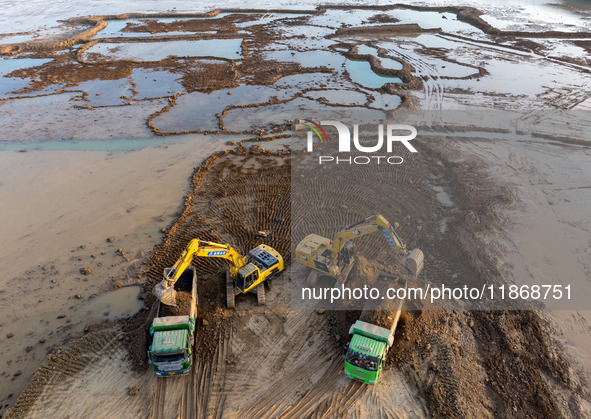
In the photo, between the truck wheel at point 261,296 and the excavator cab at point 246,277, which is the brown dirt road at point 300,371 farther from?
the excavator cab at point 246,277

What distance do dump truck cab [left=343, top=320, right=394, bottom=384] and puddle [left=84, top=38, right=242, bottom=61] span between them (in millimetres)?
32151

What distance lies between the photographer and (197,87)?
29125mm

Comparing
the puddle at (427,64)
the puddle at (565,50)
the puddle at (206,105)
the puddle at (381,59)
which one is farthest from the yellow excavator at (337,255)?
the puddle at (565,50)

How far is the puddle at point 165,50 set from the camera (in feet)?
118

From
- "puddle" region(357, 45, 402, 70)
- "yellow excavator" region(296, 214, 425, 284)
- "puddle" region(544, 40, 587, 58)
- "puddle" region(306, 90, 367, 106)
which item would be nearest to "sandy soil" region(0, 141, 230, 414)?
"yellow excavator" region(296, 214, 425, 284)

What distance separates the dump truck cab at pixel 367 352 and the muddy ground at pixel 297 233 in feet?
2.05

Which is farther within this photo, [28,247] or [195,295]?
[28,247]

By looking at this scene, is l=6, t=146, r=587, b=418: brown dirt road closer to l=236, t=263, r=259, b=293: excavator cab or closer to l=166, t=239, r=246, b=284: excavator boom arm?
l=236, t=263, r=259, b=293: excavator cab

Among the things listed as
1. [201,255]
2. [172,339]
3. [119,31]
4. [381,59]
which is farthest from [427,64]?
[119,31]

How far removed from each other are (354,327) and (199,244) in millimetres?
5133

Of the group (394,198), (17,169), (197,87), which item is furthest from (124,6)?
(394,198)

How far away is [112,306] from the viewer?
1227cm

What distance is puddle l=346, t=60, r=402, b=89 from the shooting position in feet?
94.6

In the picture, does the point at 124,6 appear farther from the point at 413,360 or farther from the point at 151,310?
the point at 413,360
